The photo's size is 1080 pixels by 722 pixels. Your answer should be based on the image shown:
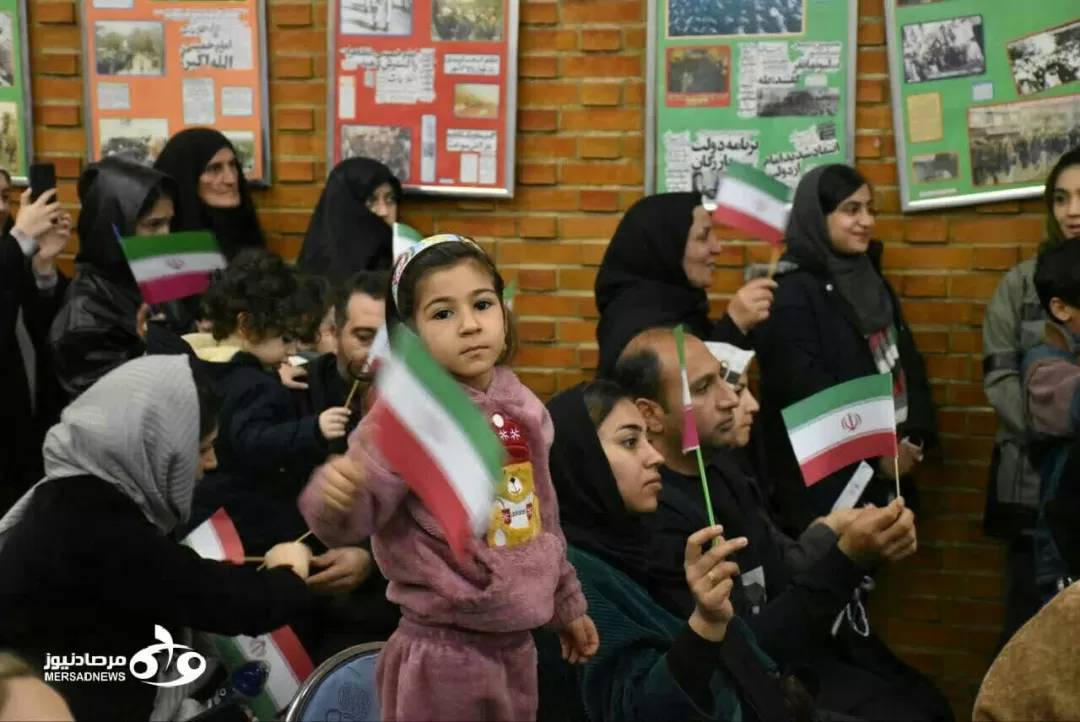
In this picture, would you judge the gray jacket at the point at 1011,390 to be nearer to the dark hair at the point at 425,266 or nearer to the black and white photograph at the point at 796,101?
the black and white photograph at the point at 796,101

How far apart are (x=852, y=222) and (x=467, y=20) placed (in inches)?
55.1

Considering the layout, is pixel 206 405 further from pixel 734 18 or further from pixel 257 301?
pixel 734 18

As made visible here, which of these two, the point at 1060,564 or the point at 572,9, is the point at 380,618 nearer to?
the point at 1060,564

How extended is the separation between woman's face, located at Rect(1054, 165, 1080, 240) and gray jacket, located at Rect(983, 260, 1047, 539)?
0.15 m

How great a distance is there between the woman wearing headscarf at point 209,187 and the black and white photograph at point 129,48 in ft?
1.14

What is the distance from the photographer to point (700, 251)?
4211 mm

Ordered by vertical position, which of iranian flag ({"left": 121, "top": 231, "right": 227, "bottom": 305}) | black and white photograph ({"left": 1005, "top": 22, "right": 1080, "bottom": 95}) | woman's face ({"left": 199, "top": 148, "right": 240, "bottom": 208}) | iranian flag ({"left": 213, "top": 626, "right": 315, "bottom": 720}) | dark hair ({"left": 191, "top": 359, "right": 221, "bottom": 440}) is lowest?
iranian flag ({"left": 213, "top": 626, "right": 315, "bottom": 720})

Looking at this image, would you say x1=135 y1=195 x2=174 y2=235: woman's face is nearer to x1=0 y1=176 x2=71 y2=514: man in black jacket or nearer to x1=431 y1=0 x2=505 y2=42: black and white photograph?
x1=0 y1=176 x2=71 y2=514: man in black jacket

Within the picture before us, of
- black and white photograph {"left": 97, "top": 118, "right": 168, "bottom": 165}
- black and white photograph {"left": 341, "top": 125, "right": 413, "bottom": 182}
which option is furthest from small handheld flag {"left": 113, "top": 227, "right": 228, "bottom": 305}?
black and white photograph {"left": 97, "top": 118, "right": 168, "bottom": 165}

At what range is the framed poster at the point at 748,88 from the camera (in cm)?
439

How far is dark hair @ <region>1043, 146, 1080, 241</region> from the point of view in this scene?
13.3 ft

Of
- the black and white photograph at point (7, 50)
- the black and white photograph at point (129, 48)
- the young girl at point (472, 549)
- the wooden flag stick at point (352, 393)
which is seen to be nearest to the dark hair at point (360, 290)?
the wooden flag stick at point (352, 393)

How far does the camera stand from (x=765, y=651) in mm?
2736

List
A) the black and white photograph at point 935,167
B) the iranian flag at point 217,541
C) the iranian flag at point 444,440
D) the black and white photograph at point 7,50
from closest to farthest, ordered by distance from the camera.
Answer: the iranian flag at point 444,440
the iranian flag at point 217,541
the black and white photograph at point 935,167
the black and white photograph at point 7,50
